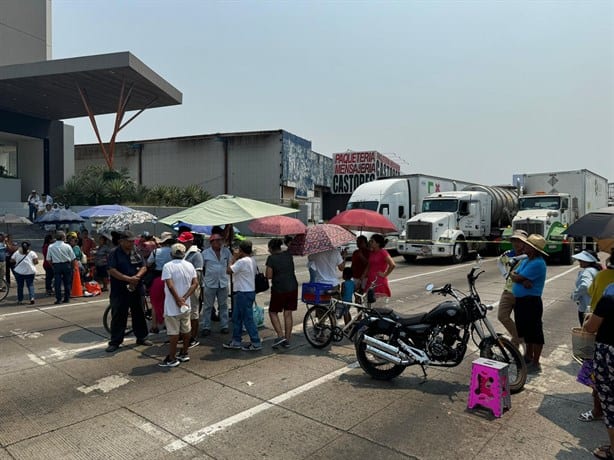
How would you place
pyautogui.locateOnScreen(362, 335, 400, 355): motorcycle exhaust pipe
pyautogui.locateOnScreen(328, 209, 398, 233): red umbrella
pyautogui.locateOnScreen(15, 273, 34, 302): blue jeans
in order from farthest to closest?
pyautogui.locateOnScreen(15, 273, 34, 302): blue jeans < pyautogui.locateOnScreen(328, 209, 398, 233): red umbrella < pyautogui.locateOnScreen(362, 335, 400, 355): motorcycle exhaust pipe

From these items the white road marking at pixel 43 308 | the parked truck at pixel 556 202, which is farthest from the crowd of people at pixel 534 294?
the parked truck at pixel 556 202

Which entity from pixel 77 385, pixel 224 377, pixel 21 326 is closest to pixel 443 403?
pixel 224 377

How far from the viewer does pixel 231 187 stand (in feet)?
121

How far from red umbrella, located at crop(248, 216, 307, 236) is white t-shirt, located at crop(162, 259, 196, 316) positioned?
1.53 m

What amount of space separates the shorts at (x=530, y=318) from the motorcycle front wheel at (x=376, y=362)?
68.0 inches

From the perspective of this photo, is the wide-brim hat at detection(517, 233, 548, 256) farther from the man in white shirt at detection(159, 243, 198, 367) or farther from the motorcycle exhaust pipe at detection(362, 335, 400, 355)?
the man in white shirt at detection(159, 243, 198, 367)

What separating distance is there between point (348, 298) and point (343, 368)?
70.8 inches

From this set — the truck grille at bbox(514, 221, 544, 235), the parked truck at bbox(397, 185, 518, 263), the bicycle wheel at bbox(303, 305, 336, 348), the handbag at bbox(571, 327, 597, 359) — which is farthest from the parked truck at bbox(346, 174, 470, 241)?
the handbag at bbox(571, 327, 597, 359)

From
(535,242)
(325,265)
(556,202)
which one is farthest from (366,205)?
(535,242)

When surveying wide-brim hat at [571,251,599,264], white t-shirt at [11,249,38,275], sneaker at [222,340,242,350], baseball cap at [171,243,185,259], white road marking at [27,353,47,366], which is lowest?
white road marking at [27,353,47,366]

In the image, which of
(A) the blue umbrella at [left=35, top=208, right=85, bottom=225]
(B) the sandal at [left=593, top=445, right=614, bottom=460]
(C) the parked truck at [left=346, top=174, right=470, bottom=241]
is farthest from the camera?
(C) the parked truck at [left=346, top=174, right=470, bottom=241]

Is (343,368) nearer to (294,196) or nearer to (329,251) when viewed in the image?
(329,251)

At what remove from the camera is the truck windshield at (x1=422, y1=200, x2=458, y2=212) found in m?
20.7

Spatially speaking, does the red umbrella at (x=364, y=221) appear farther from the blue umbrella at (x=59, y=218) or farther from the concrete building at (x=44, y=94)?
the concrete building at (x=44, y=94)
